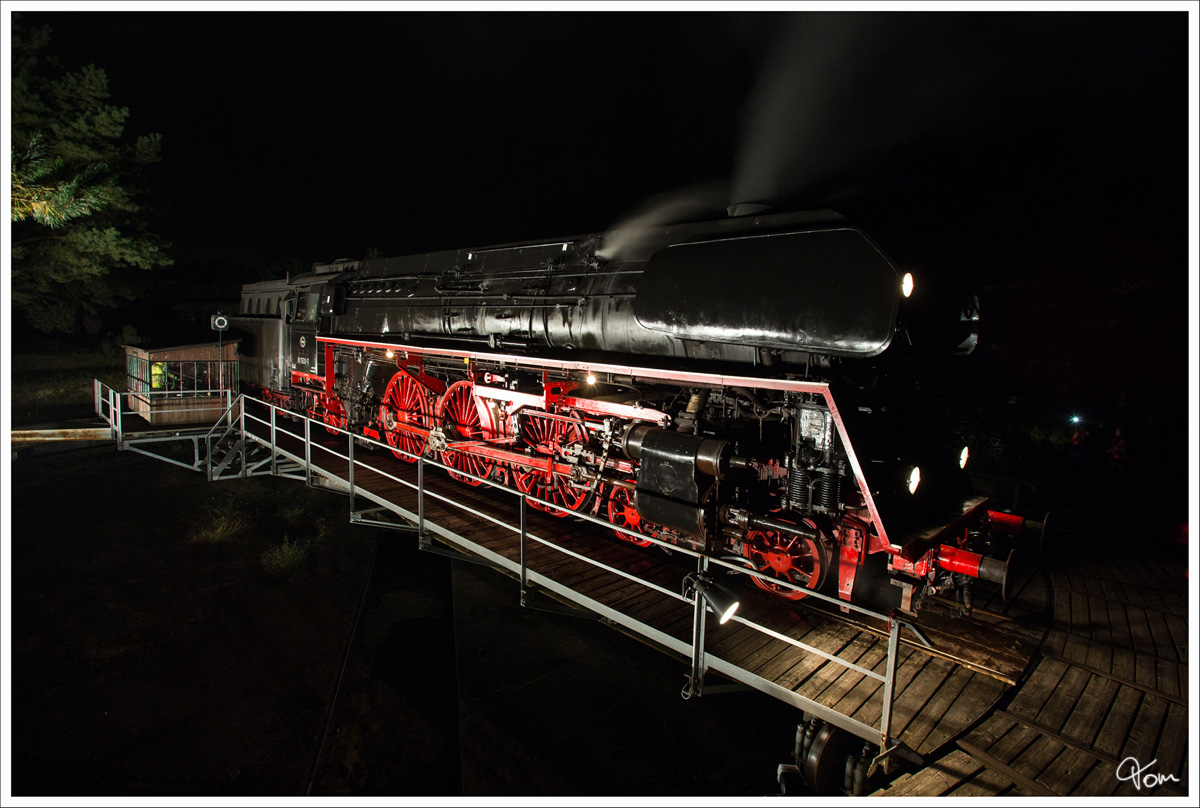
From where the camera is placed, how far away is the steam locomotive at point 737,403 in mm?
3434

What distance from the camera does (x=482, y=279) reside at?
265 inches

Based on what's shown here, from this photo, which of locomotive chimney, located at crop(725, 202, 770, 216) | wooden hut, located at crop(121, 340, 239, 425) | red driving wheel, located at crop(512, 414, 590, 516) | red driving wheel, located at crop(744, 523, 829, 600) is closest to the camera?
red driving wheel, located at crop(744, 523, 829, 600)

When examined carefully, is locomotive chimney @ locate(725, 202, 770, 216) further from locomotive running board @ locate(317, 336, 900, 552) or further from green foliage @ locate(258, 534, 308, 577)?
green foliage @ locate(258, 534, 308, 577)

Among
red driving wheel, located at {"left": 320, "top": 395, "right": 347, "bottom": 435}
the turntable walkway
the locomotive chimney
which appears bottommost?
the turntable walkway

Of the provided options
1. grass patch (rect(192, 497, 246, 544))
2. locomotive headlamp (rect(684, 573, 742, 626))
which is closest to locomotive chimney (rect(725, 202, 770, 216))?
locomotive headlamp (rect(684, 573, 742, 626))

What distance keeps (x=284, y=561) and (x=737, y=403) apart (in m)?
5.71

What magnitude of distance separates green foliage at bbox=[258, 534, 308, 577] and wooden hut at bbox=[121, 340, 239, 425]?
5545mm

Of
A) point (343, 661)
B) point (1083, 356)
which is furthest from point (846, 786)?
point (1083, 356)

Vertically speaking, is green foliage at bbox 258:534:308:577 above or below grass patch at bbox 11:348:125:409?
below

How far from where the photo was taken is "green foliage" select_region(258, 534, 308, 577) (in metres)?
6.76

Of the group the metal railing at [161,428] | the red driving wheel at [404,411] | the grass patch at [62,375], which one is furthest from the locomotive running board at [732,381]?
the grass patch at [62,375]

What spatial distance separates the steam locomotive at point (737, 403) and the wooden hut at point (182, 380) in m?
7.95

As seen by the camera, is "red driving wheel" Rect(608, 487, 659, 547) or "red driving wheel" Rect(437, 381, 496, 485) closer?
"red driving wheel" Rect(608, 487, 659, 547)

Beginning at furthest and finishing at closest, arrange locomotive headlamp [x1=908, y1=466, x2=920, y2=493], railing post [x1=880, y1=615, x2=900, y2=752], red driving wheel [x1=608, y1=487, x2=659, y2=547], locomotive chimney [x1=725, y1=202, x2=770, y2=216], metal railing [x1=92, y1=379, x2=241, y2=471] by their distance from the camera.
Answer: metal railing [x1=92, y1=379, x2=241, y2=471]
red driving wheel [x1=608, y1=487, x2=659, y2=547]
locomotive chimney [x1=725, y1=202, x2=770, y2=216]
locomotive headlamp [x1=908, y1=466, x2=920, y2=493]
railing post [x1=880, y1=615, x2=900, y2=752]
